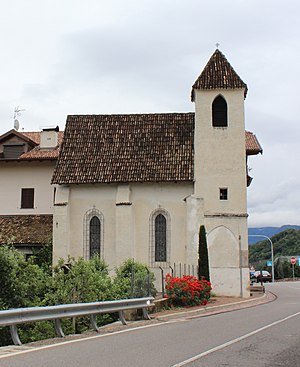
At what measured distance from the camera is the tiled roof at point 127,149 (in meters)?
35.5

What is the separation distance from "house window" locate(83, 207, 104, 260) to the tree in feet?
21.3

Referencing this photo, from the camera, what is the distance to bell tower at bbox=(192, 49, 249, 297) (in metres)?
34.3

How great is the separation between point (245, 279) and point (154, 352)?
2286 centimetres

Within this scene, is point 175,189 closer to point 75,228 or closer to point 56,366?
point 75,228

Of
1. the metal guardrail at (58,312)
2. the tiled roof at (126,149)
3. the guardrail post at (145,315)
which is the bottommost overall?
the guardrail post at (145,315)

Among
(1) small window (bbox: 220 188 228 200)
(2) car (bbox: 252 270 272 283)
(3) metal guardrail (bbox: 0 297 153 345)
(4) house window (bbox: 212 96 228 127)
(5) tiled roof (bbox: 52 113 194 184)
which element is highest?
(4) house window (bbox: 212 96 228 127)

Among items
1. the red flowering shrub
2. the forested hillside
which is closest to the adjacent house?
the red flowering shrub

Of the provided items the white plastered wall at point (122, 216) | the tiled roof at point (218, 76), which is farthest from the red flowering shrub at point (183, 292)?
the tiled roof at point (218, 76)

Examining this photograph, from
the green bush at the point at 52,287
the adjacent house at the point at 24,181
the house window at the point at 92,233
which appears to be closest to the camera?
the green bush at the point at 52,287

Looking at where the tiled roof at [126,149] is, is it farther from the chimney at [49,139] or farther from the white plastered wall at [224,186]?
the chimney at [49,139]

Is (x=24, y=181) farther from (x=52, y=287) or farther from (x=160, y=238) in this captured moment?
(x=52, y=287)

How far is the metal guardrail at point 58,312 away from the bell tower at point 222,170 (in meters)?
16.8

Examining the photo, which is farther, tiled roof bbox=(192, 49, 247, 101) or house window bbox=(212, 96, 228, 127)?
house window bbox=(212, 96, 228, 127)

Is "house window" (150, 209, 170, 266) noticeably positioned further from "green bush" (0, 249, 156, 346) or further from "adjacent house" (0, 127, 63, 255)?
"green bush" (0, 249, 156, 346)
